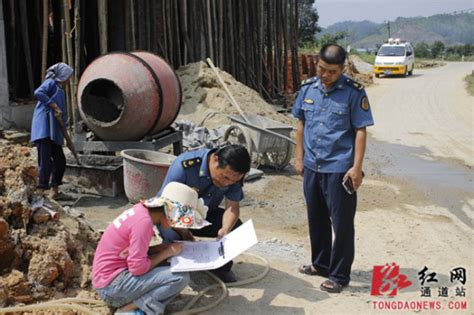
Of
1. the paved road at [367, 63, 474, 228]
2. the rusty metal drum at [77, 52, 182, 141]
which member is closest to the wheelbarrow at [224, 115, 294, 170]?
the rusty metal drum at [77, 52, 182, 141]

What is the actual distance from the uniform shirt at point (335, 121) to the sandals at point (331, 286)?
90 cm

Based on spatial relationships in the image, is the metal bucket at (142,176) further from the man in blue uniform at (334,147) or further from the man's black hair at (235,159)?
the man's black hair at (235,159)

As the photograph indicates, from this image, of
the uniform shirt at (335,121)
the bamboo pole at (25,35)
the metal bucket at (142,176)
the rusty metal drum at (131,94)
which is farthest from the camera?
the bamboo pole at (25,35)

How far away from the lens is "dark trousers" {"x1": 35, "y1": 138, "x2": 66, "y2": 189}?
6.75m

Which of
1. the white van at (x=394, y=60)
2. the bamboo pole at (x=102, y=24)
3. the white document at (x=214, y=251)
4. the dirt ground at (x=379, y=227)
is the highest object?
the bamboo pole at (x=102, y=24)

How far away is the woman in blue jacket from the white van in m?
25.5

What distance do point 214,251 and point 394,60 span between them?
1101 inches

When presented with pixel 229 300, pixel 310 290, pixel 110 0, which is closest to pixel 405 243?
pixel 310 290

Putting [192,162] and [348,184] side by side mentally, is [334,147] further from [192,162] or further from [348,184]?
[192,162]

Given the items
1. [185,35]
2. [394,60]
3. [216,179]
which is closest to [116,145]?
[216,179]

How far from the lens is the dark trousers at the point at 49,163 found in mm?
6754

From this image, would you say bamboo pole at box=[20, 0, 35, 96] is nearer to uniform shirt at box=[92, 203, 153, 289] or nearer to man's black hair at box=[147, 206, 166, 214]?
uniform shirt at box=[92, 203, 153, 289]

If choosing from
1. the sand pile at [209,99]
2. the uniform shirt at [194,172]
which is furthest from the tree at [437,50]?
the uniform shirt at [194,172]

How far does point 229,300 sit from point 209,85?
7.68 m
